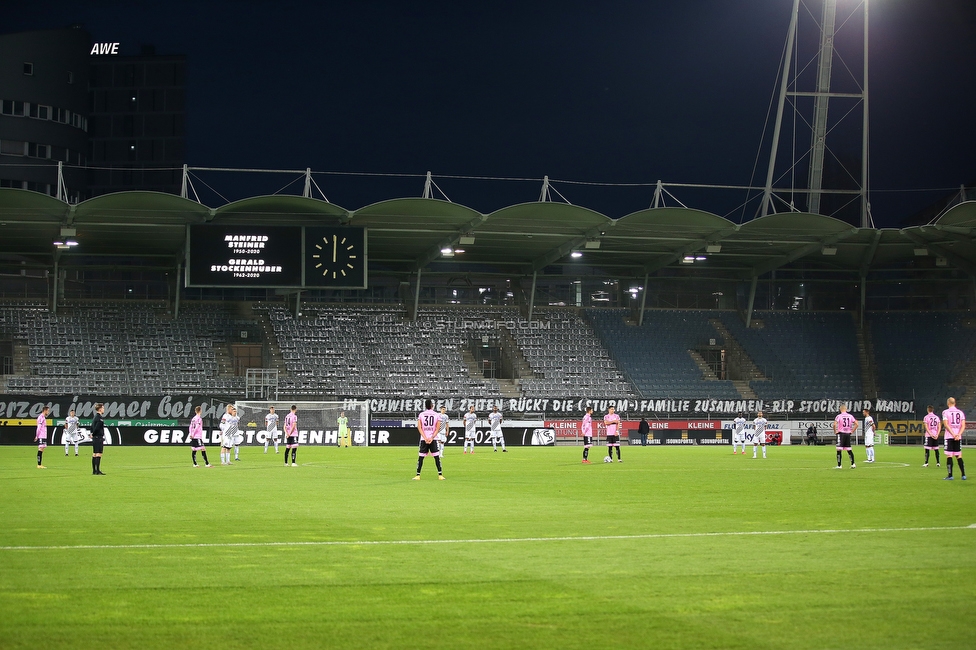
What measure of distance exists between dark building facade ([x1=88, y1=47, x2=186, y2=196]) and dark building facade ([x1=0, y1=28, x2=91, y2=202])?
53.4 feet

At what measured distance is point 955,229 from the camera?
160 ft

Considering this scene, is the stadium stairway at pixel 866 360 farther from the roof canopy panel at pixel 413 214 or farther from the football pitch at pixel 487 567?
the football pitch at pixel 487 567

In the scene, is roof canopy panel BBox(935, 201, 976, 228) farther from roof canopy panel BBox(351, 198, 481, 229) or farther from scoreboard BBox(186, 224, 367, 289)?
scoreboard BBox(186, 224, 367, 289)

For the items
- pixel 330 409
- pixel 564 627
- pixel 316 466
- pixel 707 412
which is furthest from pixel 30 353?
pixel 564 627

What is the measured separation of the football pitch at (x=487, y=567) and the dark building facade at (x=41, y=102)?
227ft

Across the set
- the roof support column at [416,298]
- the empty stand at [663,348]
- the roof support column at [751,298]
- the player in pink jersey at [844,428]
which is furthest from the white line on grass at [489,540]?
the roof support column at [751,298]

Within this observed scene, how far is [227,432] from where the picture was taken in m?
31.7

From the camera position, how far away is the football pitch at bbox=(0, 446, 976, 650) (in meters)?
7.68

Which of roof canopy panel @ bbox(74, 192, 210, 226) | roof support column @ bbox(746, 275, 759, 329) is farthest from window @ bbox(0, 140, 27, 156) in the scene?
roof support column @ bbox(746, 275, 759, 329)

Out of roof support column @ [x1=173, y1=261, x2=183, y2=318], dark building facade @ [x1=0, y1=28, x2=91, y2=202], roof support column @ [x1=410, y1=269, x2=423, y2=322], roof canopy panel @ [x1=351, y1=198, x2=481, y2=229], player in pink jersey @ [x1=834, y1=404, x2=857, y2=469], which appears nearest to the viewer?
player in pink jersey @ [x1=834, y1=404, x2=857, y2=469]

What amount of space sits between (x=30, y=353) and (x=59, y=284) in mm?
5226

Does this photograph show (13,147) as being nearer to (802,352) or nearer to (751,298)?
(751,298)

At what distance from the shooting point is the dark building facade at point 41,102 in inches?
3169

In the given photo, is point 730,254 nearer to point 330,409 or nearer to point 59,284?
point 330,409
